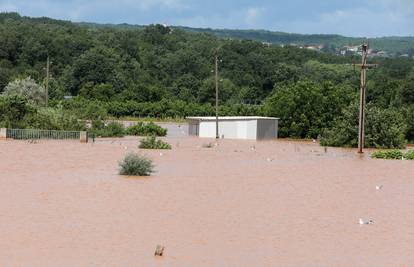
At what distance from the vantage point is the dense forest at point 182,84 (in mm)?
51594

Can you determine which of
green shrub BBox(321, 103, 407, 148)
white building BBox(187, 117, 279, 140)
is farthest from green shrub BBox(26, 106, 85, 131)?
green shrub BBox(321, 103, 407, 148)

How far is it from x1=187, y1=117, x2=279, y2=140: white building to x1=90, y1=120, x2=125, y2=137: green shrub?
21.6 ft

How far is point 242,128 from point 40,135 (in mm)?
16142

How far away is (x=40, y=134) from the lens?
48469 millimetres

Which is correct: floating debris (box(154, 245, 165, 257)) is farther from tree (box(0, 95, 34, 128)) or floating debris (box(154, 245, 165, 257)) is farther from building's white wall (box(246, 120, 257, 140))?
building's white wall (box(246, 120, 257, 140))

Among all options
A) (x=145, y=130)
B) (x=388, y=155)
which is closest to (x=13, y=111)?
(x=145, y=130)

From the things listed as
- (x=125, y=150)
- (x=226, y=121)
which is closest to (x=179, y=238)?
→ (x=125, y=150)

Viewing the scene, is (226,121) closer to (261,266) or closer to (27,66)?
(261,266)

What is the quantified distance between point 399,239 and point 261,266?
4.49 metres

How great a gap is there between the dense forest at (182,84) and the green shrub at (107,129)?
86cm

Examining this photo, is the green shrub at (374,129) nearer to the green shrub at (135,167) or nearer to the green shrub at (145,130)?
the green shrub at (145,130)

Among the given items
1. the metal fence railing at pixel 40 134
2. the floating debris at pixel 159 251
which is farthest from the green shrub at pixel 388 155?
the floating debris at pixel 159 251

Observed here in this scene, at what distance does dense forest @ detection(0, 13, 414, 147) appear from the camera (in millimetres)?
51594

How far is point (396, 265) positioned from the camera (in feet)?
53.0
